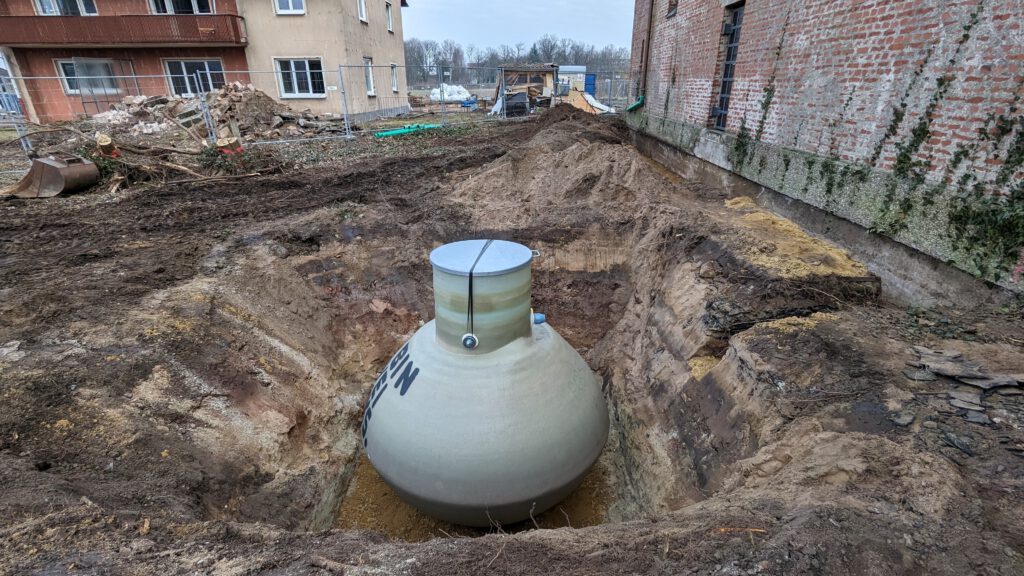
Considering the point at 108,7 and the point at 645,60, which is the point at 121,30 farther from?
the point at 645,60

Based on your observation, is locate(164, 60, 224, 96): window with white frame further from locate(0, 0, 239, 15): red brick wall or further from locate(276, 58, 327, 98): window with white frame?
locate(276, 58, 327, 98): window with white frame

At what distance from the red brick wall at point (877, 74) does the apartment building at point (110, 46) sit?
65.3ft

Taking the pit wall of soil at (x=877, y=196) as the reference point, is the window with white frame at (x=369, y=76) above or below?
above

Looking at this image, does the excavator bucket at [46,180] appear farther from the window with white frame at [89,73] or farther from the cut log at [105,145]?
the window with white frame at [89,73]

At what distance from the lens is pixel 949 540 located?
2281mm

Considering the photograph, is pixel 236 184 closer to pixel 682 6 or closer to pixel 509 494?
pixel 509 494

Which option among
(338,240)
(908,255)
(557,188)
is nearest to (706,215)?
(908,255)

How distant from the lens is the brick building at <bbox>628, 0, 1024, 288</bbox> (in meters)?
4.43

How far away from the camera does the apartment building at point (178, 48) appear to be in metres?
18.6

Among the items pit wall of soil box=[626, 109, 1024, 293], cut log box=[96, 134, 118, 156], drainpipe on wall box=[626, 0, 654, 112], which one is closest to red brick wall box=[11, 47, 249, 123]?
cut log box=[96, 134, 118, 156]

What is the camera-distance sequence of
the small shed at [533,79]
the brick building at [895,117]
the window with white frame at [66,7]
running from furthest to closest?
1. the small shed at [533,79]
2. the window with white frame at [66,7]
3. the brick building at [895,117]

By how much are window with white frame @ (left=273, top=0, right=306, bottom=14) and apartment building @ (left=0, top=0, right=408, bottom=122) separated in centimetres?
4

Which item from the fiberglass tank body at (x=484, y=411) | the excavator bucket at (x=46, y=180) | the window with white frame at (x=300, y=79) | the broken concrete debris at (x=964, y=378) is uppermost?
the window with white frame at (x=300, y=79)

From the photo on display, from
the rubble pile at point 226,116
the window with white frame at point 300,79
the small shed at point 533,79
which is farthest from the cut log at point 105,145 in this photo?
the small shed at point 533,79
